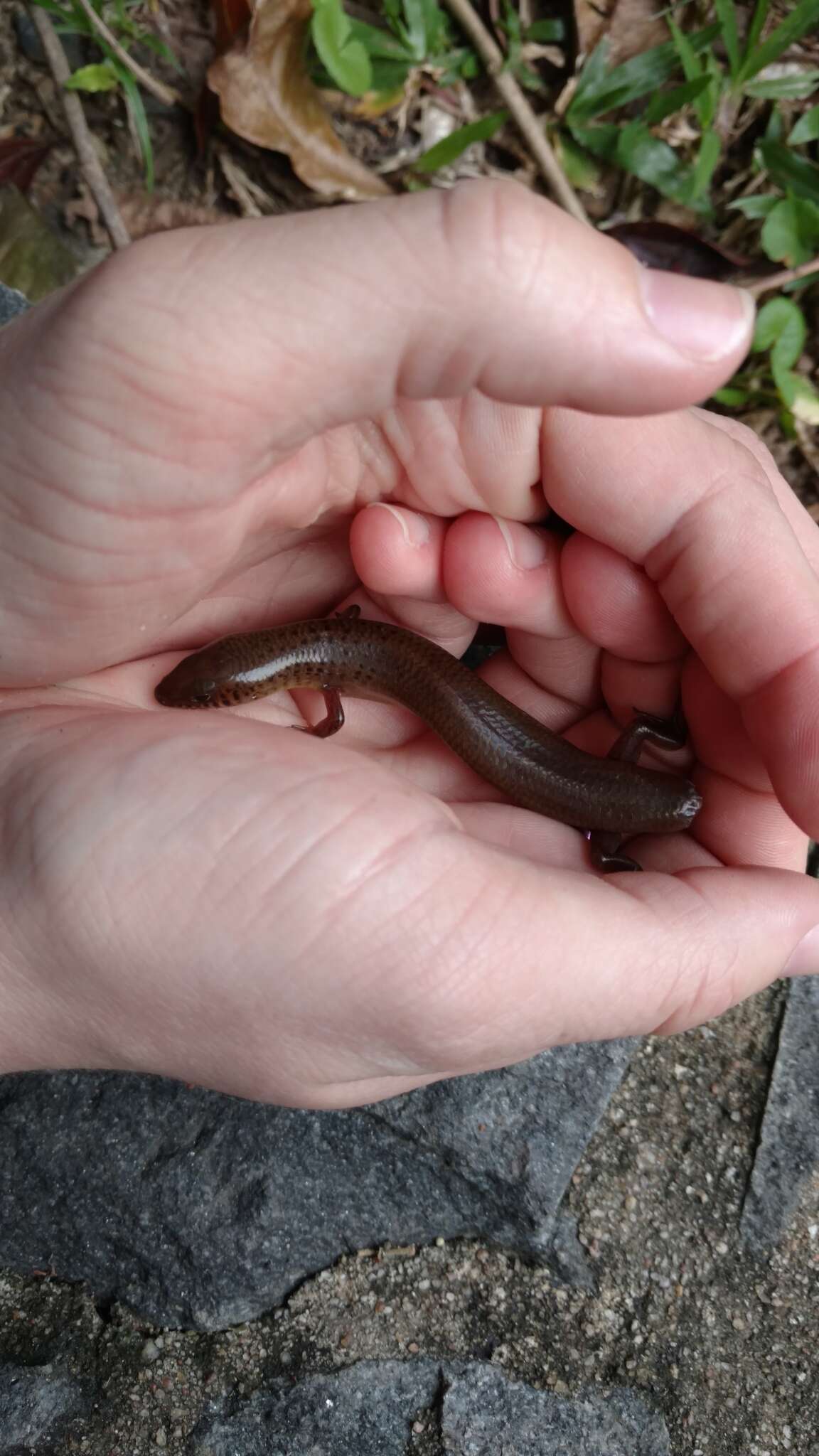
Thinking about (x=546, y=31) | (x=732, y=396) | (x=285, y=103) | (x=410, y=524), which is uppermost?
(x=285, y=103)

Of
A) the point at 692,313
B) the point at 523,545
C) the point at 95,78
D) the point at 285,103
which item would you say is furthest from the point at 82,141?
the point at 692,313

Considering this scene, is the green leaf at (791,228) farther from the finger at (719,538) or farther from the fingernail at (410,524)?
the fingernail at (410,524)

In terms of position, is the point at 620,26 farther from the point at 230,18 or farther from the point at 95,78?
the point at 95,78

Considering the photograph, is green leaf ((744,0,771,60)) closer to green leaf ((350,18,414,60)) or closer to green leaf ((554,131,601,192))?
green leaf ((554,131,601,192))

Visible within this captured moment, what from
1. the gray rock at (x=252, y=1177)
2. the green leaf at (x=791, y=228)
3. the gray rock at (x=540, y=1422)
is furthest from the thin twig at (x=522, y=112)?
the gray rock at (x=540, y=1422)

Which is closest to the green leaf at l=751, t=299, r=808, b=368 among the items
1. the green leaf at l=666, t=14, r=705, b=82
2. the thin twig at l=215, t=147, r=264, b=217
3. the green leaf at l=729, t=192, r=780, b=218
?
the green leaf at l=729, t=192, r=780, b=218
